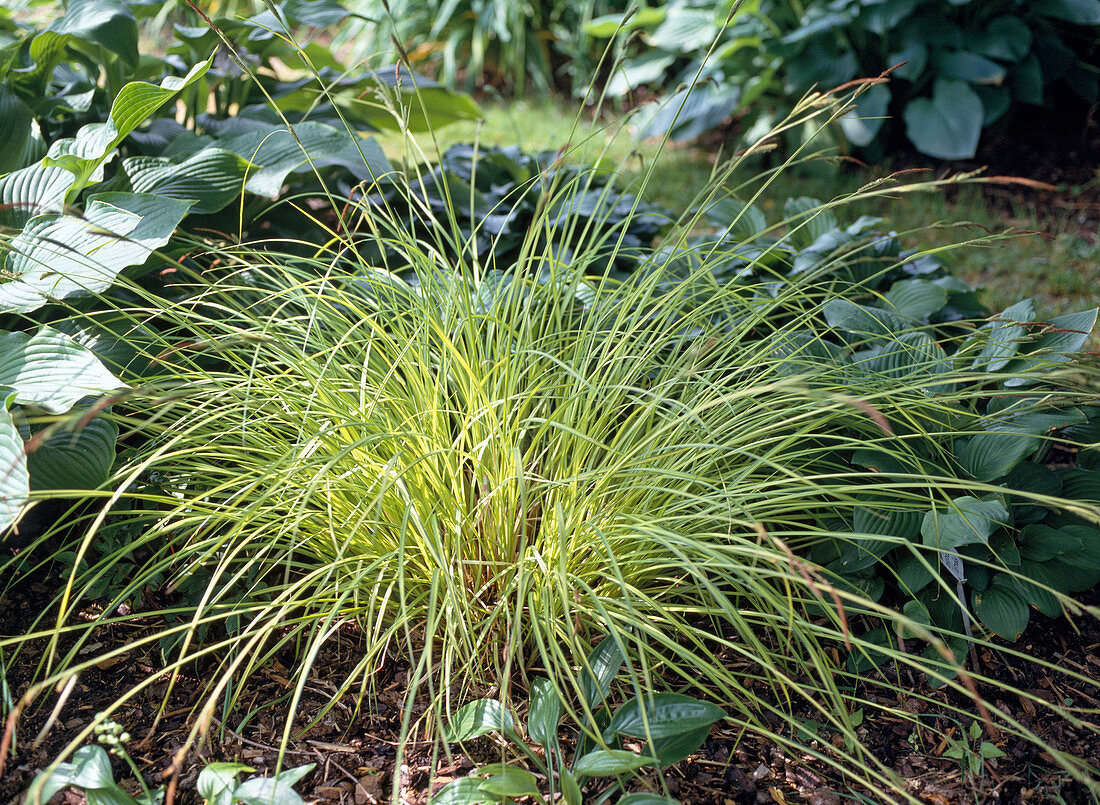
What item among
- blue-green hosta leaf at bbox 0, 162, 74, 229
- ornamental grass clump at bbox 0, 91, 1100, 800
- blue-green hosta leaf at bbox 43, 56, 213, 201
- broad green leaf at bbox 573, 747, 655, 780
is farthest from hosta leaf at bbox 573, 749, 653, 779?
blue-green hosta leaf at bbox 0, 162, 74, 229

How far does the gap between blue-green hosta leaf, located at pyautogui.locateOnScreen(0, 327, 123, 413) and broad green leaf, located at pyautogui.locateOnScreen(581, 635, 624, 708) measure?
2.69 feet

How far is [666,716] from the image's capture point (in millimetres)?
1072

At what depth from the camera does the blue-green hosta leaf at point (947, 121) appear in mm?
3295

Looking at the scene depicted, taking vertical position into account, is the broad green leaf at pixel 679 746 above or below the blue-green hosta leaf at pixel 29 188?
below

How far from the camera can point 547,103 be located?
4770mm

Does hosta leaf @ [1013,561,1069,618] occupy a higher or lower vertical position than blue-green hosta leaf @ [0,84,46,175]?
lower

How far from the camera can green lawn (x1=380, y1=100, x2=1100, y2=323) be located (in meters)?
2.53

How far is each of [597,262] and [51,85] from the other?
5.21 ft

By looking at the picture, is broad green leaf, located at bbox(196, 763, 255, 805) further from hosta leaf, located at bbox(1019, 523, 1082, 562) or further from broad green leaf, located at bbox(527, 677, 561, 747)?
hosta leaf, located at bbox(1019, 523, 1082, 562)

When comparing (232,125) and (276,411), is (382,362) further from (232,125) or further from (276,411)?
(232,125)

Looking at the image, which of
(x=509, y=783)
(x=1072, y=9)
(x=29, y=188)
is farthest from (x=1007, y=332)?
(x=1072, y=9)

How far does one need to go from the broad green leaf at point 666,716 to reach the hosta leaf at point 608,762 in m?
0.04

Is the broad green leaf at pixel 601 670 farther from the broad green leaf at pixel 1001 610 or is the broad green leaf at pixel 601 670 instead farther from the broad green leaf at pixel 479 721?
the broad green leaf at pixel 1001 610

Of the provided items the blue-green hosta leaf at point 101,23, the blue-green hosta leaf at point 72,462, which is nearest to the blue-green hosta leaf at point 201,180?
the blue-green hosta leaf at point 101,23
